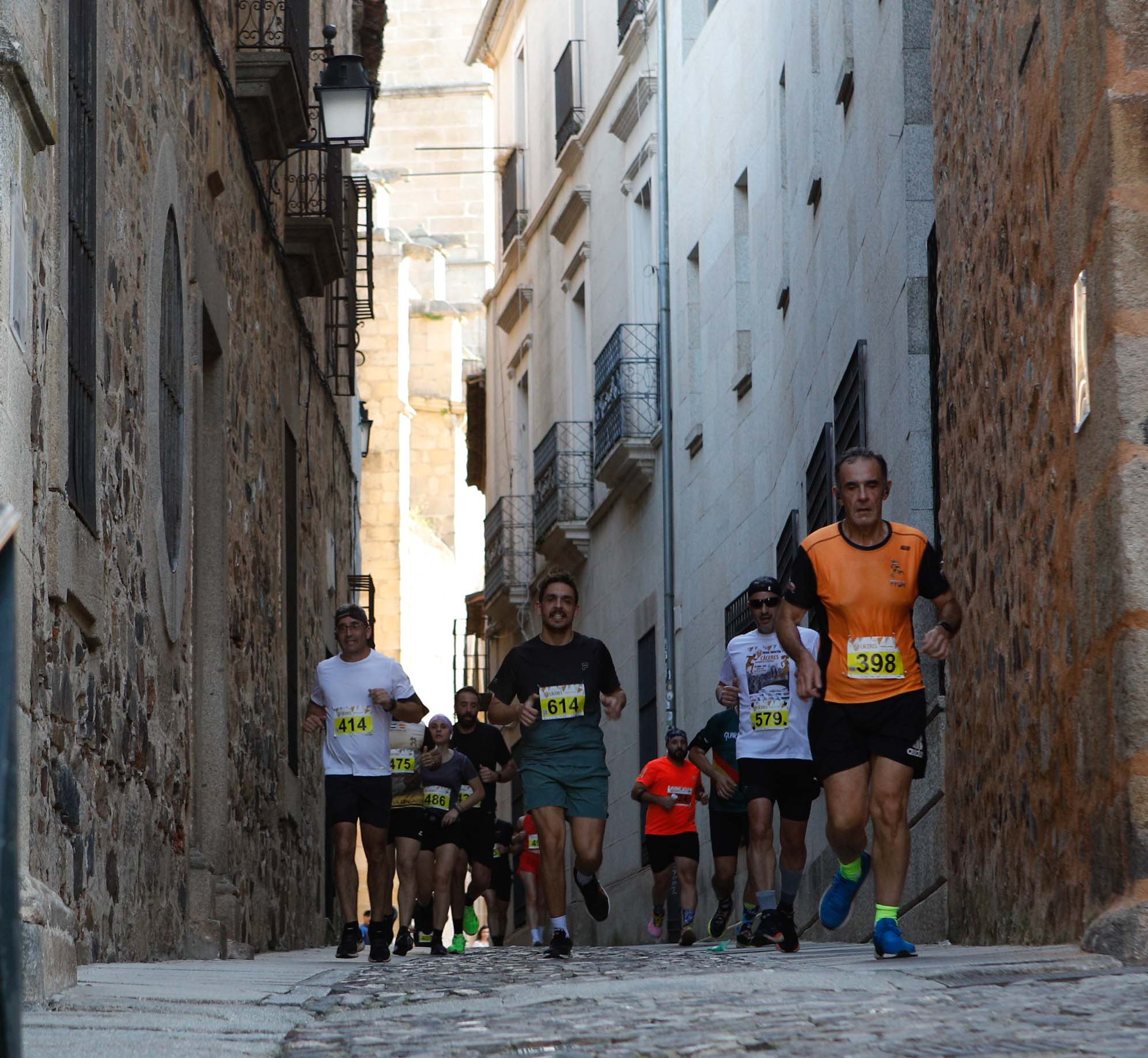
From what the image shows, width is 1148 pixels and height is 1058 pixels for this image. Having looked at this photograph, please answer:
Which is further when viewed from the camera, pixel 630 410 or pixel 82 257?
pixel 630 410

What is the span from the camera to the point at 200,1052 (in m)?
4.64

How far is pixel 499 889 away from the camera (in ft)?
65.8

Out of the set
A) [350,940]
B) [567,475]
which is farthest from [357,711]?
[567,475]

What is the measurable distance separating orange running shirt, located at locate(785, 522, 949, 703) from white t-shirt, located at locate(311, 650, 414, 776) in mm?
3415

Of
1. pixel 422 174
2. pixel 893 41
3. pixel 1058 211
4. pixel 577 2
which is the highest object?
pixel 422 174

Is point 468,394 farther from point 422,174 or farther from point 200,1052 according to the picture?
point 200,1052

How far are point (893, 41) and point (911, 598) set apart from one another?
19.0 feet

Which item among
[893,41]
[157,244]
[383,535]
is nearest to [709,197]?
[893,41]

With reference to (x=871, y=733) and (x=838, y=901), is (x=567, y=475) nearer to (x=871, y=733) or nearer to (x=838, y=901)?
(x=838, y=901)

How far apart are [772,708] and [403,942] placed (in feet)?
10.2

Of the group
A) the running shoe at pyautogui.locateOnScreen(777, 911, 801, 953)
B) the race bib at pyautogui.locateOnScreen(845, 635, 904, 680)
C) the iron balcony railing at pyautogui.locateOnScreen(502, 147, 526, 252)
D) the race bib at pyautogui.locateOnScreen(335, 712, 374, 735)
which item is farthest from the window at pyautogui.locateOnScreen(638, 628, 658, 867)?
the race bib at pyautogui.locateOnScreen(845, 635, 904, 680)

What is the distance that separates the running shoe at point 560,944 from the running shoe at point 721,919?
256cm

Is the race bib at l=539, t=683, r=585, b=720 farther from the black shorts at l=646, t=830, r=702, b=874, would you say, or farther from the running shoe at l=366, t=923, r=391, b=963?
the black shorts at l=646, t=830, r=702, b=874

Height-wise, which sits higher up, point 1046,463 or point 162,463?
point 162,463
